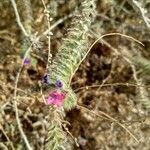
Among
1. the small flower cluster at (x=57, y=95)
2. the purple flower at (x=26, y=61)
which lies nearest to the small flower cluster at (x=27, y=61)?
the purple flower at (x=26, y=61)

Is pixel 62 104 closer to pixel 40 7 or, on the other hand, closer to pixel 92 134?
pixel 92 134

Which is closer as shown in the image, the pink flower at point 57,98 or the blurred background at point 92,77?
the pink flower at point 57,98

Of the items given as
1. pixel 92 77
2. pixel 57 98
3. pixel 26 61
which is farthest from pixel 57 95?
pixel 92 77

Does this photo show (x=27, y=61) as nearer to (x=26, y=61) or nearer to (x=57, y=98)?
(x=26, y=61)

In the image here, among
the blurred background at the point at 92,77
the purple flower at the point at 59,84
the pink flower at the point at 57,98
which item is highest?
the purple flower at the point at 59,84

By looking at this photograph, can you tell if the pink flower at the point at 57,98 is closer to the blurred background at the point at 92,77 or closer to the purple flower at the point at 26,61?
the blurred background at the point at 92,77

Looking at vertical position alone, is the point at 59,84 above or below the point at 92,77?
above

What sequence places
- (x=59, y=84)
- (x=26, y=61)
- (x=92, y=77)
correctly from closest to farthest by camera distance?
1. (x=59, y=84)
2. (x=26, y=61)
3. (x=92, y=77)

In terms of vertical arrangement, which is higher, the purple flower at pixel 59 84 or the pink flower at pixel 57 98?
the purple flower at pixel 59 84

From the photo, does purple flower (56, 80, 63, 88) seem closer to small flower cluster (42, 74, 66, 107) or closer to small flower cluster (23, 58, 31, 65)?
small flower cluster (42, 74, 66, 107)

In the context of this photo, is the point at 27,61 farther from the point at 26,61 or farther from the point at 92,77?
the point at 92,77

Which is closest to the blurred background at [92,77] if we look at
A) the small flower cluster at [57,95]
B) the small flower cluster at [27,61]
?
the small flower cluster at [27,61]

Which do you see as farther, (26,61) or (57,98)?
(26,61)

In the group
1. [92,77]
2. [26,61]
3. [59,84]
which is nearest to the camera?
[59,84]
